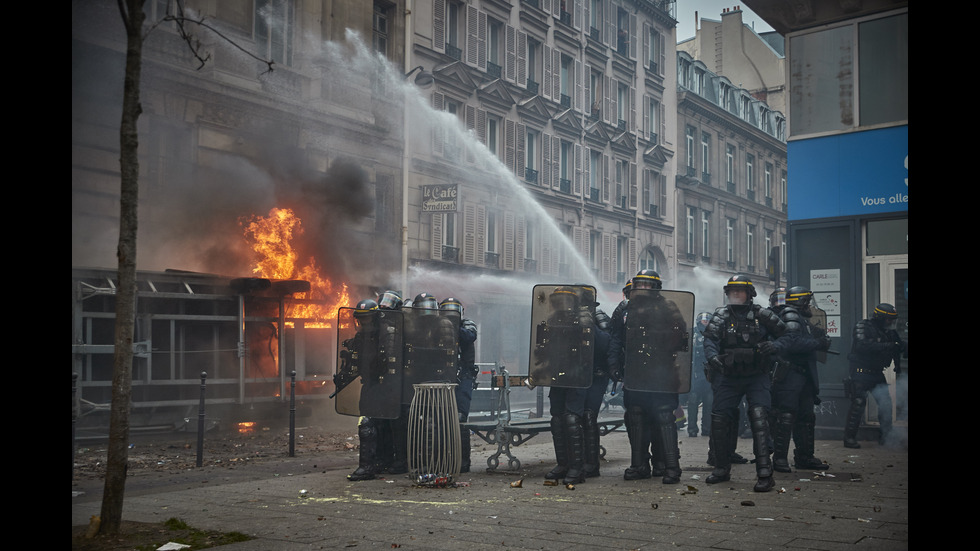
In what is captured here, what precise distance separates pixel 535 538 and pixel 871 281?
824cm

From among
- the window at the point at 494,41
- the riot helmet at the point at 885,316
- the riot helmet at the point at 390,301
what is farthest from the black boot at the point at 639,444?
the window at the point at 494,41

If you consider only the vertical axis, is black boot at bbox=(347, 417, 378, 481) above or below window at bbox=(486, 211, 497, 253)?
below

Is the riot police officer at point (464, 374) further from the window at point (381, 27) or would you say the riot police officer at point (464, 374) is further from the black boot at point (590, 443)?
the window at point (381, 27)

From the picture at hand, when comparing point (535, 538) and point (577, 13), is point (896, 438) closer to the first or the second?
point (535, 538)

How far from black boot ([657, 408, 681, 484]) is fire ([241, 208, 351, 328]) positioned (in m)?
9.49

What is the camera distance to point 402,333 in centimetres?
868

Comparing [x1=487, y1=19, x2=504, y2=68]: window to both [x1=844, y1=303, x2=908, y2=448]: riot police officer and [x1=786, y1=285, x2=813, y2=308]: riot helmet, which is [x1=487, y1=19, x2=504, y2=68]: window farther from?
[x1=786, y1=285, x2=813, y2=308]: riot helmet

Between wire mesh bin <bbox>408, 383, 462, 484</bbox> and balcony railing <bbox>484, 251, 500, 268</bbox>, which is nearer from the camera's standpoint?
wire mesh bin <bbox>408, 383, 462, 484</bbox>

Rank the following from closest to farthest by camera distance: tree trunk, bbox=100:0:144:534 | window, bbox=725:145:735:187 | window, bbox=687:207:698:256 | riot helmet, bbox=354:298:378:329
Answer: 1. tree trunk, bbox=100:0:144:534
2. riot helmet, bbox=354:298:378:329
3. window, bbox=687:207:698:256
4. window, bbox=725:145:735:187

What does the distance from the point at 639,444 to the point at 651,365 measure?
0.79 meters

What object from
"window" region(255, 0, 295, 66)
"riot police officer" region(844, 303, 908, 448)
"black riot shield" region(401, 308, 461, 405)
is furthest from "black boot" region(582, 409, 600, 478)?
"window" region(255, 0, 295, 66)

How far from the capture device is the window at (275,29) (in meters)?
18.3

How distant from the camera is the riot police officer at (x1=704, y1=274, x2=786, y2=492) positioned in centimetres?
789

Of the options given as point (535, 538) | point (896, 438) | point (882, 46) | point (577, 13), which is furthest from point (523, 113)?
point (535, 538)
